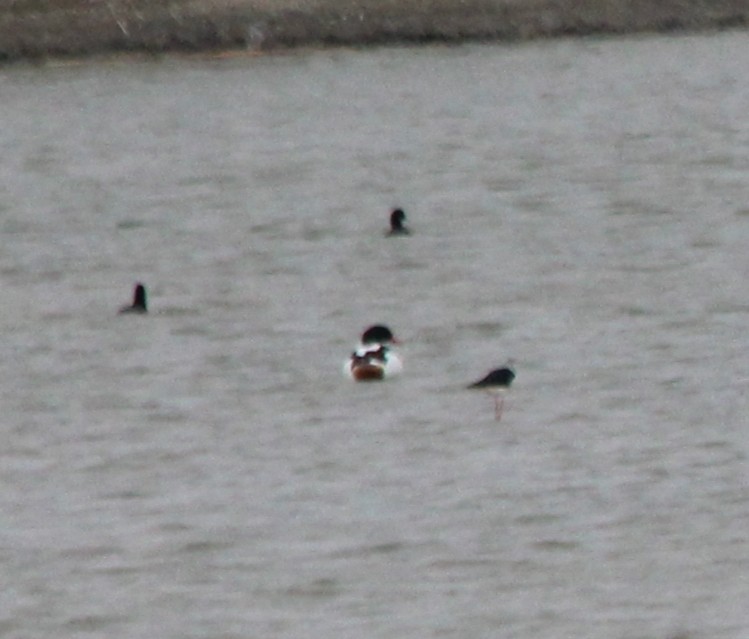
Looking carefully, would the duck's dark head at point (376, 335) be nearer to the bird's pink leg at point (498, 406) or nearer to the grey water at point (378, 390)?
the grey water at point (378, 390)

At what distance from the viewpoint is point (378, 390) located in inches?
626

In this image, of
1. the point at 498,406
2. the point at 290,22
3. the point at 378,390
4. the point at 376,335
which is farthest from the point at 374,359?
the point at 290,22

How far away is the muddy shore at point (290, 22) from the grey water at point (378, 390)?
7.37 meters

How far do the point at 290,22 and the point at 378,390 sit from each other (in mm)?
24115

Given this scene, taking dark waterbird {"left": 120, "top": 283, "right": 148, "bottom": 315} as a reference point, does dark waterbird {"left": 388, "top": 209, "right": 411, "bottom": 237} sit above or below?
above

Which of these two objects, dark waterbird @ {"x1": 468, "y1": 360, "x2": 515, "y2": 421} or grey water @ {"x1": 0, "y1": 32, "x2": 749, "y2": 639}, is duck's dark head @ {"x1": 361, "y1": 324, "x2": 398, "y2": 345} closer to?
grey water @ {"x1": 0, "y1": 32, "x2": 749, "y2": 639}

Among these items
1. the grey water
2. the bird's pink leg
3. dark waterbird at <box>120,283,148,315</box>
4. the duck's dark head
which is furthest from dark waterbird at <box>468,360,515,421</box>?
dark waterbird at <box>120,283,148,315</box>

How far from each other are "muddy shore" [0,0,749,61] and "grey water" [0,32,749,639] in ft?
24.2

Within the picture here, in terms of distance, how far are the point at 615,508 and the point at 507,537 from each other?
0.66m

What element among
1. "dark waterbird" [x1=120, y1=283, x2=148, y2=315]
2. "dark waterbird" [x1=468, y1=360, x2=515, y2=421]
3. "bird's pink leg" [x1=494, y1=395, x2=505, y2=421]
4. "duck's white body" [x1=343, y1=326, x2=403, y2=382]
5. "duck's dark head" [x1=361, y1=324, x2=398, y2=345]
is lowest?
"bird's pink leg" [x1=494, y1=395, x2=505, y2=421]

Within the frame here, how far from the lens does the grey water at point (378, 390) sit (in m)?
11.9

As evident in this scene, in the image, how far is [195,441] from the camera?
14742mm

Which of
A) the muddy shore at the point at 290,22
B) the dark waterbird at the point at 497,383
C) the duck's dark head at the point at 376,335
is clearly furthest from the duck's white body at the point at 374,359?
the muddy shore at the point at 290,22

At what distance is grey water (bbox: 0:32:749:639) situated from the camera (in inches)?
469
